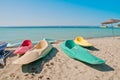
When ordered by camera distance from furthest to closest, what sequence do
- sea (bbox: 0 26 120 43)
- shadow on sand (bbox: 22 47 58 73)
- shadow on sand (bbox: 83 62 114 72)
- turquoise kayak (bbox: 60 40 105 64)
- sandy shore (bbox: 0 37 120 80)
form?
1. sea (bbox: 0 26 120 43)
2. turquoise kayak (bbox: 60 40 105 64)
3. shadow on sand (bbox: 83 62 114 72)
4. shadow on sand (bbox: 22 47 58 73)
5. sandy shore (bbox: 0 37 120 80)

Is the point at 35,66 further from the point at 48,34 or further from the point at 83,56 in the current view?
the point at 48,34

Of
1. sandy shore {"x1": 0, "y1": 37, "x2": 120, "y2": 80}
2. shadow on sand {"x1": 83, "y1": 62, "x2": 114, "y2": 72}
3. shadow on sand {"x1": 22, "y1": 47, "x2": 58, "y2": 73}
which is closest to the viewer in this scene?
sandy shore {"x1": 0, "y1": 37, "x2": 120, "y2": 80}

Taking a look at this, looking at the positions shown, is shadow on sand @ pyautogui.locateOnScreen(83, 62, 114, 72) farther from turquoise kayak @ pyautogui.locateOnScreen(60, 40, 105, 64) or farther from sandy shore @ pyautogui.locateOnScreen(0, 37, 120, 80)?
turquoise kayak @ pyautogui.locateOnScreen(60, 40, 105, 64)

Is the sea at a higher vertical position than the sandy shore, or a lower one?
lower

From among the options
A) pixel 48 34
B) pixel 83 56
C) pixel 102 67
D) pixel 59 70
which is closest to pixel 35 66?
pixel 59 70

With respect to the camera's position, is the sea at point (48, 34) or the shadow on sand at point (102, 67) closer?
the shadow on sand at point (102, 67)

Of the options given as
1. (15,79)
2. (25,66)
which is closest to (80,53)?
(25,66)

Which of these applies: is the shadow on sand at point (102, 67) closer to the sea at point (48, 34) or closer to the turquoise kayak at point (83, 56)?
the turquoise kayak at point (83, 56)

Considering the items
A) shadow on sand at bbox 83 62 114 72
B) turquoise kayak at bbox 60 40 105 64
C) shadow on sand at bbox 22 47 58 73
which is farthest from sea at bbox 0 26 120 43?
shadow on sand at bbox 83 62 114 72

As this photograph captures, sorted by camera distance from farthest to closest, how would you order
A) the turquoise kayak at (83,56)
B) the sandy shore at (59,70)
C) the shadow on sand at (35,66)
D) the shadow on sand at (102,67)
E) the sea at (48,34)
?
the sea at (48,34) → the turquoise kayak at (83,56) → the shadow on sand at (102,67) → the shadow on sand at (35,66) → the sandy shore at (59,70)

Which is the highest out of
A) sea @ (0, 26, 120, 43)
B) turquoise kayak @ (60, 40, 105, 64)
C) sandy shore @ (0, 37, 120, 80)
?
turquoise kayak @ (60, 40, 105, 64)

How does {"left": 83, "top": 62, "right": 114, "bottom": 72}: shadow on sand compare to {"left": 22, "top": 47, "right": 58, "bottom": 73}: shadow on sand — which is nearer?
{"left": 22, "top": 47, "right": 58, "bottom": 73}: shadow on sand

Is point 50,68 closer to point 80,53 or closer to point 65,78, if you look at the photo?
point 65,78

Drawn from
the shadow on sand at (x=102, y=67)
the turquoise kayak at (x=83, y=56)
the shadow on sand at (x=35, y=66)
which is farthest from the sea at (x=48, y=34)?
the shadow on sand at (x=102, y=67)
